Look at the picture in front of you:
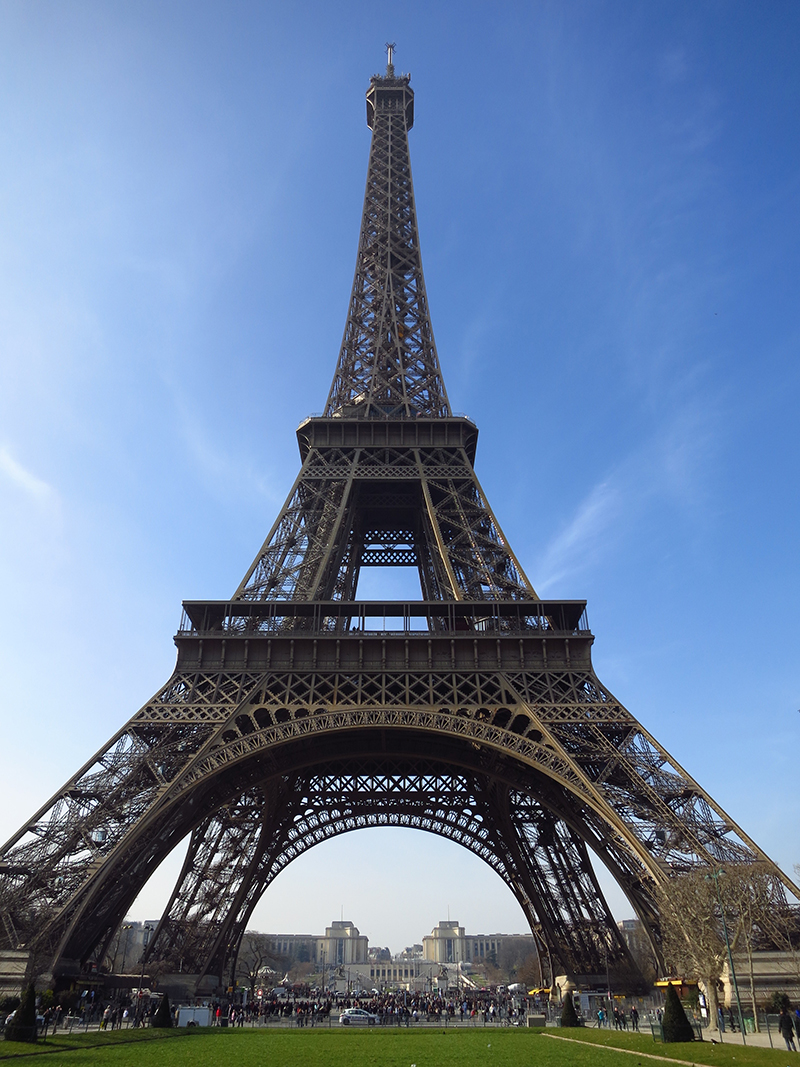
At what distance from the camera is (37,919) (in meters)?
26.8

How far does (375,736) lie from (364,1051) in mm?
18520

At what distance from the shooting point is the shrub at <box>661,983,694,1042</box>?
22.7 m

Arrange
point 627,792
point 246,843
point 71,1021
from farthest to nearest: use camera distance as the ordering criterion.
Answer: point 246,843 < point 627,792 < point 71,1021

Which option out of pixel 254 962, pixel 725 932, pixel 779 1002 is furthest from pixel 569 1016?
pixel 254 962

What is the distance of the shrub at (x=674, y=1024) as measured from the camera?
22.7 meters

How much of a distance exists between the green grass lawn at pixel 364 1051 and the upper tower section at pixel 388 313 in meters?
32.1

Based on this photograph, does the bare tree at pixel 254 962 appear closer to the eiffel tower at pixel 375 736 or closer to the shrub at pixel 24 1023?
the eiffel tower at pixel 375 736

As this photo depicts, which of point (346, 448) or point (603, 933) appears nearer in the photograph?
point (603, 933)

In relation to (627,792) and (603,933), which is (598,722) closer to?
(627,792)

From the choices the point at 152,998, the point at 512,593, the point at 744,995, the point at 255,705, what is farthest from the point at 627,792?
the point at 152,998

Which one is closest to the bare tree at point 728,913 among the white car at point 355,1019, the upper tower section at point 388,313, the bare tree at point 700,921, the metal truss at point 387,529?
the bare tree at point 700,921

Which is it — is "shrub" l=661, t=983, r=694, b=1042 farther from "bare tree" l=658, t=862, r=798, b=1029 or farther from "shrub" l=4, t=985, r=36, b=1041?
"shrub" l=4, t=985, r=36, b=1041

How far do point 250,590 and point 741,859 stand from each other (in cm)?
2333

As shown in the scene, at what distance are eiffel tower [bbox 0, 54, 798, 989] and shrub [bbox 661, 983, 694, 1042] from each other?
14.1ft
